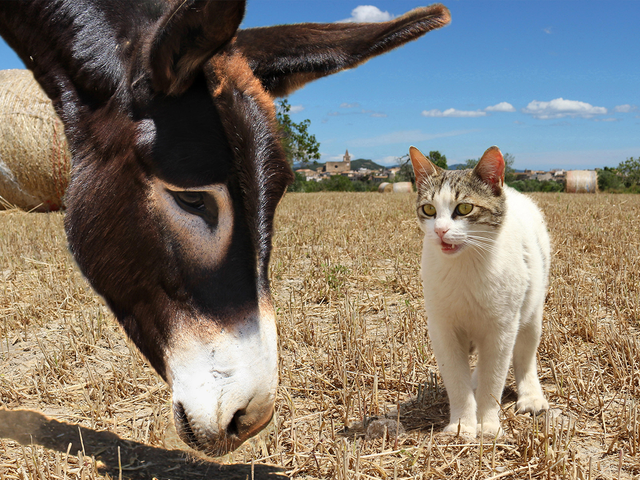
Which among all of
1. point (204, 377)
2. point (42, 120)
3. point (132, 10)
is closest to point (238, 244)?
point (204, 377)

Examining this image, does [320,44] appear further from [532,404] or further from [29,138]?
[29,138]

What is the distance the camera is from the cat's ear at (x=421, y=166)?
9.43 feet

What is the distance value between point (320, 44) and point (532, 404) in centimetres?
238

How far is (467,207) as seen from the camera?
8.96 ft

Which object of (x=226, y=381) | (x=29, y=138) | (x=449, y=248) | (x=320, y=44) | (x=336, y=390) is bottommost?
(x=336, y=390)

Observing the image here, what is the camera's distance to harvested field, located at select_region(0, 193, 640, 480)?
230 cm

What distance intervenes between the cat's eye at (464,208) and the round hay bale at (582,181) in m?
26.2

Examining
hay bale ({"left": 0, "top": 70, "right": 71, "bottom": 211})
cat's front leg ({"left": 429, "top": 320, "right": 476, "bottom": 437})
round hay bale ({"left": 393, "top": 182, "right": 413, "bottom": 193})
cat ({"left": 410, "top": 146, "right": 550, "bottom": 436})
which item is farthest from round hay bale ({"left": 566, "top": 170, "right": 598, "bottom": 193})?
cat's front leg ({"left": 429, "top": 320, "right": 476, "bottom": 437})

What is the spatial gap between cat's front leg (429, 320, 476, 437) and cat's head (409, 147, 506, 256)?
0.50 metres

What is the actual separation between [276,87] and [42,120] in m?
7.54

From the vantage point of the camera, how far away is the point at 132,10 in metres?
1.91

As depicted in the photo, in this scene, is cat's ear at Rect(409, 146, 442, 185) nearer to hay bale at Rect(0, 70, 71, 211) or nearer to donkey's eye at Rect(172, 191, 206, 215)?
donkey's eye at Rect(172, 191, 206, 215)

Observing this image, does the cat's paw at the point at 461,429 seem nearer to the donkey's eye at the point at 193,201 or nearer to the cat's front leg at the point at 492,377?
the cat's front leg at the point at 492,377

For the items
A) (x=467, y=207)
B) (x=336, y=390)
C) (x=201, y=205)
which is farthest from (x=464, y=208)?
(x=201, y=205)
